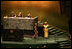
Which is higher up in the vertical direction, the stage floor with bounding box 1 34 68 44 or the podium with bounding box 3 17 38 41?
the podium with bounding box 3 17 38 41

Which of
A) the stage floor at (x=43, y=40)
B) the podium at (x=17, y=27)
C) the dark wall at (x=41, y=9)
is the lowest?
the stage floor at (x=43, y=40)

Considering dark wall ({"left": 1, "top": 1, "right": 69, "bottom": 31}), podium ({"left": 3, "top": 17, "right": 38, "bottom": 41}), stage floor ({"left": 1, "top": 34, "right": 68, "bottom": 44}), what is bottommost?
stage floor ({"left": 1, "top": 34, "right": 68, "bottom": 44})

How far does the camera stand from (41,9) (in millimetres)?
9992

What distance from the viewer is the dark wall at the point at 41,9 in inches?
387

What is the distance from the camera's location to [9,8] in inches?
388

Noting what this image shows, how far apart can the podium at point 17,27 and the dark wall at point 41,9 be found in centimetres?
26

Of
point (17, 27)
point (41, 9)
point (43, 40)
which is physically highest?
point (41, 9)

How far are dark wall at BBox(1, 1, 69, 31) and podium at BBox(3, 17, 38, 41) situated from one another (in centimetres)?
26

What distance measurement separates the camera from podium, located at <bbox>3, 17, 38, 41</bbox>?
32.8ft

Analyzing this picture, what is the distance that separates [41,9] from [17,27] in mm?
1258

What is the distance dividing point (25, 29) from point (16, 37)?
53 centimetres

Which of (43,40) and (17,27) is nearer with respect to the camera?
(17,27)

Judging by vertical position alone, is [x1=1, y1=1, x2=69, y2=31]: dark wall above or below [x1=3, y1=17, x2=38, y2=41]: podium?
above

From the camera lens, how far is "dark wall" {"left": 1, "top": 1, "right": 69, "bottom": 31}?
9836 millimetres
